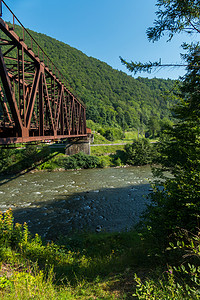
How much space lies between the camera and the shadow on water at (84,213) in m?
11.6

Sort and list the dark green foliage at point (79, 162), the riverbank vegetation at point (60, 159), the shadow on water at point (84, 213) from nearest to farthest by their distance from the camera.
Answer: the shadow on water at point (84, 213) < the riverbank vegetation at point (60, 159) < the dark green foliage at point (79, 162)

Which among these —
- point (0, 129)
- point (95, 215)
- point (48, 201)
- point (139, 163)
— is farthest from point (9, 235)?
point (139, 163)

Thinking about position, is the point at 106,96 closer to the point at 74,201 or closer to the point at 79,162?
the point at 79,162

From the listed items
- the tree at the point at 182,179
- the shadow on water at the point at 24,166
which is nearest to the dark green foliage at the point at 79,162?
the shadow on water at the point at 24,166

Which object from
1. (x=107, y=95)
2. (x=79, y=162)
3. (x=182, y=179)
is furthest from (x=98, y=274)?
(x=107, y=95)

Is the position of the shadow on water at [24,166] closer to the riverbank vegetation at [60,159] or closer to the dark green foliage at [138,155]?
the riverbank vegetation at [60,159]

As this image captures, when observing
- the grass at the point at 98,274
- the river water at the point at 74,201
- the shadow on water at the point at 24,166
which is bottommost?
the river water at the point at 74,201

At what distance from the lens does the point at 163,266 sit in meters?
4.18

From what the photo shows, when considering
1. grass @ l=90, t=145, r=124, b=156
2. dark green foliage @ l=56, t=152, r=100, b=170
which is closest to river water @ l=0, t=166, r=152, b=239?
dark green foliage @ l=56, t=152, r=100, b=170

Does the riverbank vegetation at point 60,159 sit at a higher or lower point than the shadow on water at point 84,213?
higher

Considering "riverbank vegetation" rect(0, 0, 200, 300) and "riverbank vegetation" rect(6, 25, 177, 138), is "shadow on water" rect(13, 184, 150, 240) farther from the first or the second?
"riverbank vegetation" rect(6, 25, 177, 138)

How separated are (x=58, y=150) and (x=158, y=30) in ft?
120

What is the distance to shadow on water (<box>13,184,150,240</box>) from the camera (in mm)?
11648

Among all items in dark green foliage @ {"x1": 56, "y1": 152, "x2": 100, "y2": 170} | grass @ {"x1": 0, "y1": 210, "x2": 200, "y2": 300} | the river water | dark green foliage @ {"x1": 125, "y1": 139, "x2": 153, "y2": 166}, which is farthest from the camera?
dark green foliage @ {"x1": 125, "y1": 139, "x2": 153, "y2": 166}
